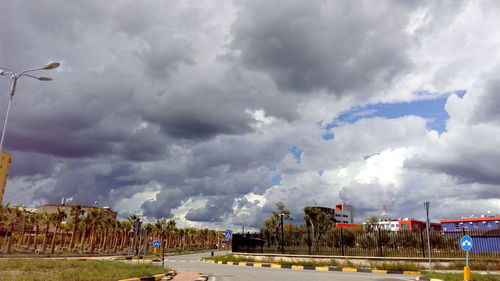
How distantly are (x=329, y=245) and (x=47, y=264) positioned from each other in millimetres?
18629

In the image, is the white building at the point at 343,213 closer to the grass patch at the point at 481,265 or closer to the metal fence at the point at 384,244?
the metal fence at the point at 384,244

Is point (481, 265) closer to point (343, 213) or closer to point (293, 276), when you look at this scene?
point (293, 276)

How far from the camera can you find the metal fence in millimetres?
24359

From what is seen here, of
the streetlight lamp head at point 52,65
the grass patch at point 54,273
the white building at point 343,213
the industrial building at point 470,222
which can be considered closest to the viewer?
the grass patch at point 54,273

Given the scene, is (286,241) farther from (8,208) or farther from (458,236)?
(8,208)

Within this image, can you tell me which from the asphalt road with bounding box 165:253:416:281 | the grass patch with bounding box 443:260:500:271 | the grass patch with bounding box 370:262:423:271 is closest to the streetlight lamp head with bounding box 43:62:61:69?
the asphalt road with bounding box 165:253:416:281

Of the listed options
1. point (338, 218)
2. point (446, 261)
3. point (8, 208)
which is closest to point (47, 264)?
point (446, 261)

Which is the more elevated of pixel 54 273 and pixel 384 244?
pixel 384 244

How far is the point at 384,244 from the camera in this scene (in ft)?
84.1

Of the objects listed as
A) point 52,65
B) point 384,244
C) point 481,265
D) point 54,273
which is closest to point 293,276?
point 54,273

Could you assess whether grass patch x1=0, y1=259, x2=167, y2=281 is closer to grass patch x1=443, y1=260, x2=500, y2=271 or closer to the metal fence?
the metal fence

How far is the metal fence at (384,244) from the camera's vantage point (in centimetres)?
2436

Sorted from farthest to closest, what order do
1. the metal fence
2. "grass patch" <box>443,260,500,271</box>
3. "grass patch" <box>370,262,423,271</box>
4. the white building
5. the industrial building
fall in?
the white building, the industrial building, the metal fence, "grass patch" <box>370,262,423,271</box>, "grass patch" <box>443,260,500,271</box>

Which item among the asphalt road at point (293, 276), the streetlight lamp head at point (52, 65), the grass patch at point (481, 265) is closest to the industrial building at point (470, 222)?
the grass patch at point (481, 265)
